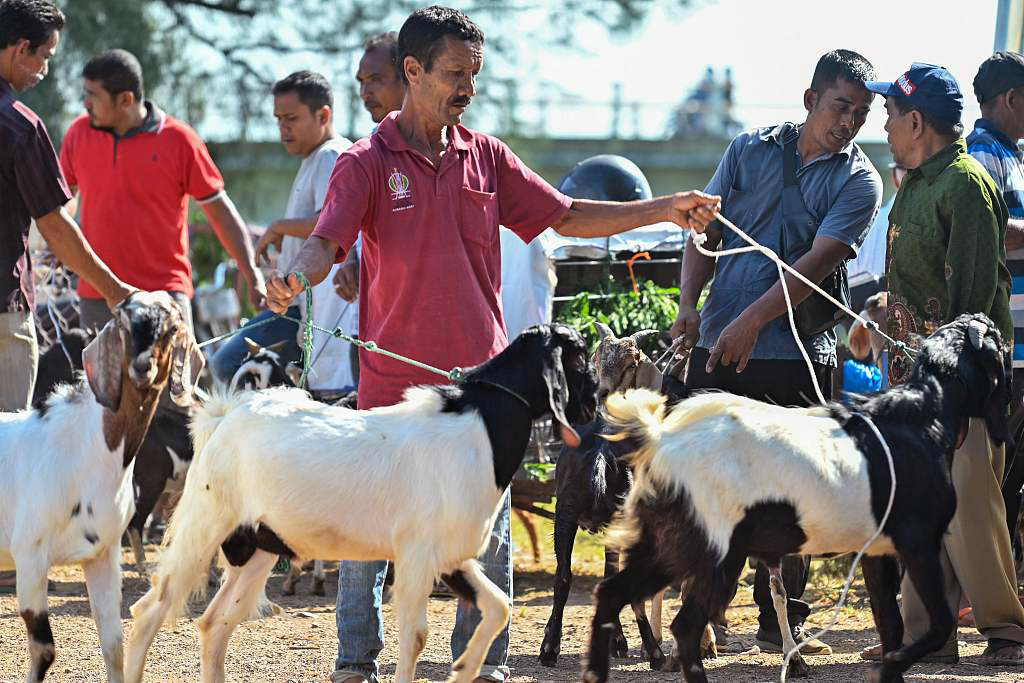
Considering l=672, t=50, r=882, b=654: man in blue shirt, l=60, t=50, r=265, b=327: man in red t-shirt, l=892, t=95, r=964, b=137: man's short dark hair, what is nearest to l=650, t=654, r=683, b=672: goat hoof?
l=672, t=50, r=882, b=654: man in blue shirt

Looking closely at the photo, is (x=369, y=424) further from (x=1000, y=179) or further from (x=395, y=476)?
(x=1000, y=179)

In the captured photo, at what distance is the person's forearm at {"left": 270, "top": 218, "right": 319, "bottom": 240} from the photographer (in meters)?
7.65

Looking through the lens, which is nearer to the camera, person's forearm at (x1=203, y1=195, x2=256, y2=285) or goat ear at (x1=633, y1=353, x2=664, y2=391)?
goat ear at (x1=633, y1=353, x2=664, y2=391)

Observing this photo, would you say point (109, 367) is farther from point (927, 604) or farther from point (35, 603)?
point (927, 604)

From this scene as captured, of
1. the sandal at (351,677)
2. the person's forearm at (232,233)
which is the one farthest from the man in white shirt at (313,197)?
the sandal at (351,677)

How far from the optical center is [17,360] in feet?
19.6

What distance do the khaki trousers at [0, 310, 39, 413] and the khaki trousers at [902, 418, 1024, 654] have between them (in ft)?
13.0

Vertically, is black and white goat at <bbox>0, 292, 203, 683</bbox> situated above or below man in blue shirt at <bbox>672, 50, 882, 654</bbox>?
below

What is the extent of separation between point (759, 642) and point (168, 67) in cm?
1225

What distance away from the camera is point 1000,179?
21.0 feet

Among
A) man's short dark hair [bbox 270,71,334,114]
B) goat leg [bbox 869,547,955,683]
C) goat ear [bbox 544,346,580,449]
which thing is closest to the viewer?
goat ear [bbox 544,346,580,449]

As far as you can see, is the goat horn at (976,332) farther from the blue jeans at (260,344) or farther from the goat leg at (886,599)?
the blue jeans at (260,344)

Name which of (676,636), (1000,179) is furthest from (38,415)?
(1000,179)

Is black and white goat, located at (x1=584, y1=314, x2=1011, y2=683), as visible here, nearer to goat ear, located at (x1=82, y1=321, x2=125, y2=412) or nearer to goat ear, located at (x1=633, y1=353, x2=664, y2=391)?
goat ear, located at (x1=633, y1=353, x2=664, y2=391)
